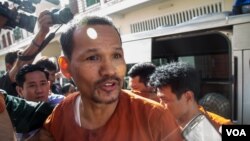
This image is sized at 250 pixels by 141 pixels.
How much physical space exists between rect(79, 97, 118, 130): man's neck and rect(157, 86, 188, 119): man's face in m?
0.96

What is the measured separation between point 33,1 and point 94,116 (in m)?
1.12

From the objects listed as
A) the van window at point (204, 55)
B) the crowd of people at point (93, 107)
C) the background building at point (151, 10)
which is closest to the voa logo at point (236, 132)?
the crowd of people at point (93, 107)

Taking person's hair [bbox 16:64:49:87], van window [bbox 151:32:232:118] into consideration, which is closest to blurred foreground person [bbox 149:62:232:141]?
person's hair [bbox 16:64:49:87]

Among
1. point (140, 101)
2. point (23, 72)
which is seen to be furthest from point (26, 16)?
point (140, 101)

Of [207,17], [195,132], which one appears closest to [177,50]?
[207,17]

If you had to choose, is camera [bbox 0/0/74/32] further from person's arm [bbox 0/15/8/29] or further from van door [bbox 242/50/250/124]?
van door [bbox 242/50/250/124]

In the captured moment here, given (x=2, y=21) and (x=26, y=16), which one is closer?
(x=2, y=21)

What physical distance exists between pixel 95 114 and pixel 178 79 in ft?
3.59

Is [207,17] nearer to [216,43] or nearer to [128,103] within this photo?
[216,43]

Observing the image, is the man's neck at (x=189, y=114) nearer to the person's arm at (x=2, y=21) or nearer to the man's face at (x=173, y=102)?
the man's face at (x=173, y=102)

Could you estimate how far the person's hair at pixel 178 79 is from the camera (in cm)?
240

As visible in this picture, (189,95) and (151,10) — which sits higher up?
(151,10)

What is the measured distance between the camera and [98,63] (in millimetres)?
1366

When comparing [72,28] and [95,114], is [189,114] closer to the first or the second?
[95,114]
